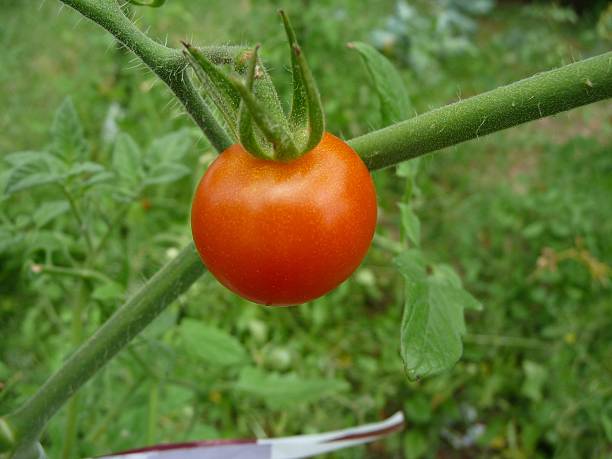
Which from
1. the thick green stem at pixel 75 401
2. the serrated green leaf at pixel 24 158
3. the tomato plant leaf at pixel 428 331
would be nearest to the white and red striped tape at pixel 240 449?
the tomato plant leaf at pixel 428 331

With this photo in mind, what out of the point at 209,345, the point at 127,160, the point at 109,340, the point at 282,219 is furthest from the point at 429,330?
the point at 127,160

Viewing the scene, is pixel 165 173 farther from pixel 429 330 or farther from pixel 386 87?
pixel 429 330

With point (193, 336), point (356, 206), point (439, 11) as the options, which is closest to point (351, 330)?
point (193, 336)

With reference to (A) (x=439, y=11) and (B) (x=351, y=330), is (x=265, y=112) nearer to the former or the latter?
(B) (x=351, y=330)

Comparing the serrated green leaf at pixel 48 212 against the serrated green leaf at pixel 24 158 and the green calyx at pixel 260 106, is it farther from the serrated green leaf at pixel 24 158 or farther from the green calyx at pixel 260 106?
the green calyx at pixel 260 106

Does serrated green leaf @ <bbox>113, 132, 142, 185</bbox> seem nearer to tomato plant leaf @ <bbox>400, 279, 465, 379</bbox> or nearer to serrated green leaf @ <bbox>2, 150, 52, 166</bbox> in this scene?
serrated green leaf @ <bbox>2, 150, 52, 166</bbox>

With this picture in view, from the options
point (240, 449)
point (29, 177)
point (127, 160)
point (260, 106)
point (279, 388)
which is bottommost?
point (279, 388)

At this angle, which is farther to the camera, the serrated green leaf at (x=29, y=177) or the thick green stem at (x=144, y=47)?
the serrated green leaf at (x=29, y=177)
